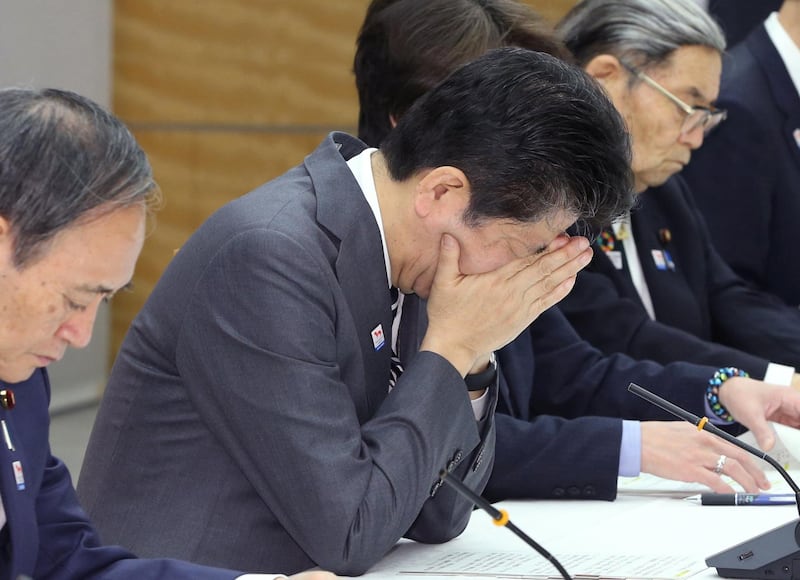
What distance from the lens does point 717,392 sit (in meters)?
2.59

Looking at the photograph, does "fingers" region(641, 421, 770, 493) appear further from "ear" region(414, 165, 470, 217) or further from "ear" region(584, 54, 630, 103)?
"ear" region(584, 54, 630, 103)

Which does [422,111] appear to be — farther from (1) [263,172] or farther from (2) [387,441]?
(1) [263,172]

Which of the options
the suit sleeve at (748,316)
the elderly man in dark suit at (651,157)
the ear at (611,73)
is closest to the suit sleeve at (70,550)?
the elderly man in dark suit at (651,157)

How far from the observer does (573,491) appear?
2.23m

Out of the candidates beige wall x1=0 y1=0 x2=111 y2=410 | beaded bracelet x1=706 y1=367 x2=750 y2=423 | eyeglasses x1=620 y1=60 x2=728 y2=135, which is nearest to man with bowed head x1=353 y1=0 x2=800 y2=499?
beaded bracelet x1=706 y1=367 x2=750 y2=423

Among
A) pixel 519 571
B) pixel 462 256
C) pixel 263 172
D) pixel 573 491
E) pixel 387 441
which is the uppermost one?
pixel 462 256

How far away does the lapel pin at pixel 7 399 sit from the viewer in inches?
61.1

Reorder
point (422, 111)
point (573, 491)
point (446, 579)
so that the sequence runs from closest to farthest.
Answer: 1. point (446, 579)
2. point (422, 111)
3. point (573, 491)

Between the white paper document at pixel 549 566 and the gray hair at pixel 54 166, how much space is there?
0.69 metres

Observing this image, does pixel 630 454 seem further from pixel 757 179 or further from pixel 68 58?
pixel 68 58

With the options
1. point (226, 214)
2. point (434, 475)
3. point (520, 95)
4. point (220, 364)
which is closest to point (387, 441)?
point (434, 475)

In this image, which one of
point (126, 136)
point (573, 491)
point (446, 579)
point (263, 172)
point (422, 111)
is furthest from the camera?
point (263, 172)

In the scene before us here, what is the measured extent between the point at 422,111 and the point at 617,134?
27 centimetres

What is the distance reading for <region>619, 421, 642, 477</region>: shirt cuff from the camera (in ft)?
7.31
